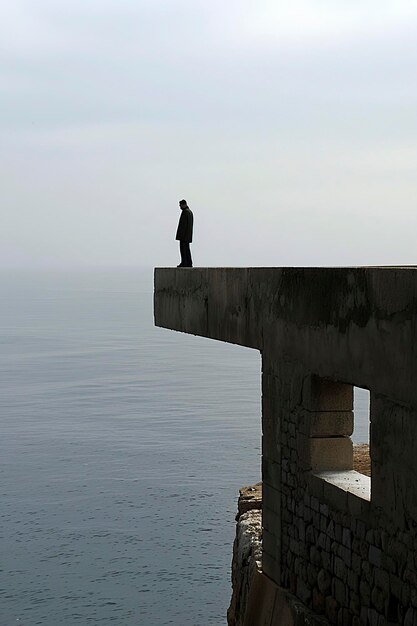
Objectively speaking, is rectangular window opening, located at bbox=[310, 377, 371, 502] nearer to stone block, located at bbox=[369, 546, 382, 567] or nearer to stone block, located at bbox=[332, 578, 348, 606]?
stone block, located at bbox=[332, 578, 348, 606]

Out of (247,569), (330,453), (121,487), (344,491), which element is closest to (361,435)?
(121,487)

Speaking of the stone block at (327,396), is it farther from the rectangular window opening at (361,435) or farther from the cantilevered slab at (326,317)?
the rectangular window opening at (361,435)

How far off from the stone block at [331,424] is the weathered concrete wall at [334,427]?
10 millimetres

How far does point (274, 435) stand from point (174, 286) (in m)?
4.34

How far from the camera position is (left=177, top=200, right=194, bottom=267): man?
16297 millimetres

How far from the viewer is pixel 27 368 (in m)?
73.4

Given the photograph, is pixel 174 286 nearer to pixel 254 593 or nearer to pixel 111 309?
pixel 254 593

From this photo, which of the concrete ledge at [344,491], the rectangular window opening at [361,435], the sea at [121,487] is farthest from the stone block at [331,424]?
the sea at [121,487]

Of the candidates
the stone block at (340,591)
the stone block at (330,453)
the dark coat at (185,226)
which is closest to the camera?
the stone block at (340,591)

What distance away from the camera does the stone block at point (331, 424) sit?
10094mm

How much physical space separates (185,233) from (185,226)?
137mm

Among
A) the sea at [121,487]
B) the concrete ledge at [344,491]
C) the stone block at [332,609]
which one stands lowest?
the sea at [121,487]

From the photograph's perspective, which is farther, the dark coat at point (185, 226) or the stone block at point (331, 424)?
the dark coat at point (185, 226)

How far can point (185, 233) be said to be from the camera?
54.5 feet
